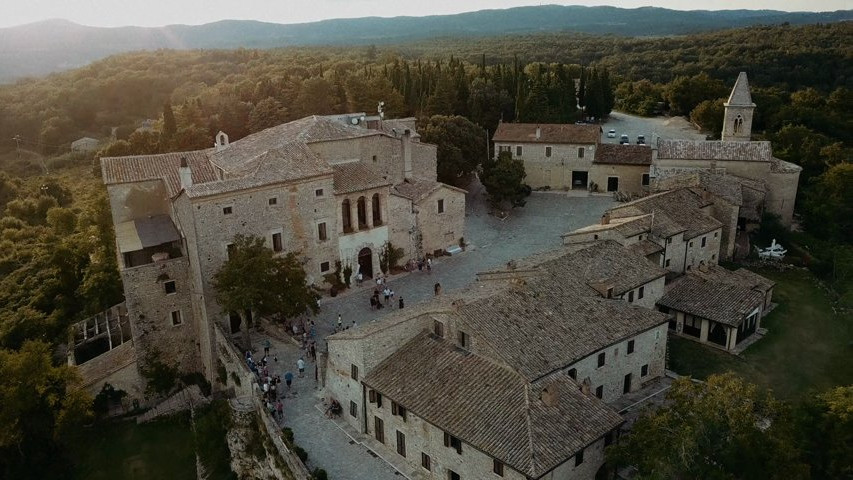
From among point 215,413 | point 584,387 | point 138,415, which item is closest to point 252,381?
point 215,413

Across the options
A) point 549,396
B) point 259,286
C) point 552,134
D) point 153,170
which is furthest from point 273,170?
point 552,134

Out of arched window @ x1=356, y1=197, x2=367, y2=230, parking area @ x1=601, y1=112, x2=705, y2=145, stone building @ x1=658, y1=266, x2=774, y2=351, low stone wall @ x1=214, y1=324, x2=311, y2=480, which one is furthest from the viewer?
parking area @ x1=601, y1=112, x2=705, y2=145

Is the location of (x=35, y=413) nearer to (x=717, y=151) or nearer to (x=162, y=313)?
(x=162, y=313)

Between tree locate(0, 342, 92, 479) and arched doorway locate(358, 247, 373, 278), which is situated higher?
arched doorway locate(358, 247, 373, 278)

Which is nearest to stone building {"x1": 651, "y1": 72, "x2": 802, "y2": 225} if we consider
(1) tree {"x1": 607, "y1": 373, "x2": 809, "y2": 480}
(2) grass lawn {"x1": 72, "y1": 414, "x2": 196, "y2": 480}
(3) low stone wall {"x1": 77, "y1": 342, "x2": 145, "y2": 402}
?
(1) tree {"x1": 607, "y1": 373, "x2": 809, "y2": 480}

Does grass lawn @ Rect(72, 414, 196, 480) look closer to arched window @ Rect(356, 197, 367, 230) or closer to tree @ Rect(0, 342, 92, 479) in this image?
tree @ Rect(0, 342, 92, 479)

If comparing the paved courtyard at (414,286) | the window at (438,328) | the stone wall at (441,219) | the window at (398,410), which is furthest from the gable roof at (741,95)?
the window at (398,410)
